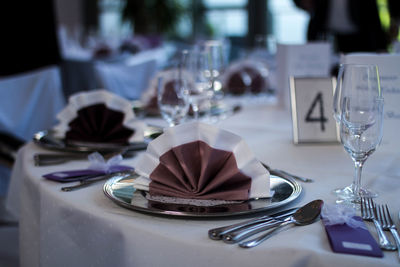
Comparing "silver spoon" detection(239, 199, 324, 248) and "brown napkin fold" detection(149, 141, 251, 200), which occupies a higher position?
"brown napkin fold" detection(149, 141, 251, 200)

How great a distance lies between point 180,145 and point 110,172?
25cm

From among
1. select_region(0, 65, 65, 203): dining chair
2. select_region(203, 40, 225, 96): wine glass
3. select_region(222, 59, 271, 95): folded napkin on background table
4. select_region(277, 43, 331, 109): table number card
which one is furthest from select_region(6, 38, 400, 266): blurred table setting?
select_region(0, 65, 65, 203): dining chair

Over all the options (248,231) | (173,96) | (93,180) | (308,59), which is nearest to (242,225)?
(248,231)

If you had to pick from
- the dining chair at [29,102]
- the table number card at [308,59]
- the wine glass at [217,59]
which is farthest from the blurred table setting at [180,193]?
the dining chair at [29,102]

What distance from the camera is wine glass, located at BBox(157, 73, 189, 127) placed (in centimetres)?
139

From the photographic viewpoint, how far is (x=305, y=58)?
7.01ft

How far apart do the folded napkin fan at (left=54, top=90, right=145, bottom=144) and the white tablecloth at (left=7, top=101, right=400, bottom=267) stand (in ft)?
0.44

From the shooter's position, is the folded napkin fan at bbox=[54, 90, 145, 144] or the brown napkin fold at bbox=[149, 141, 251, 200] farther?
the folded napkin fan at bbox=[54, 90, 145, 144]

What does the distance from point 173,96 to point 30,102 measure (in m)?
1.56

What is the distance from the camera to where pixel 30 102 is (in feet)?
8.91

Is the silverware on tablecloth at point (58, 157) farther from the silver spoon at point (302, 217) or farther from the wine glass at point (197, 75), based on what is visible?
the silver spoon at point (302, 217)

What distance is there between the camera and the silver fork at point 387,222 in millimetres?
772

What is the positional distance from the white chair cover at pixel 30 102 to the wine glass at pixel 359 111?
206 cm

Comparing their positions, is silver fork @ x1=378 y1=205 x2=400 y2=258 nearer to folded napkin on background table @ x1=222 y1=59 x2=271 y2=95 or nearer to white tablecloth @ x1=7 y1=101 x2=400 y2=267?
white tablecloth @ x1=7 y1=101 x2=400 y2=267
